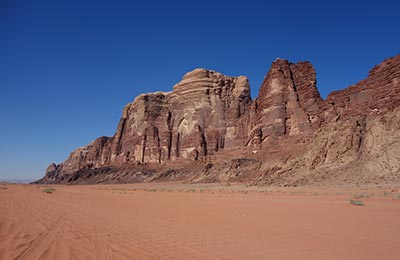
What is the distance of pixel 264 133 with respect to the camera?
5228 centimetres

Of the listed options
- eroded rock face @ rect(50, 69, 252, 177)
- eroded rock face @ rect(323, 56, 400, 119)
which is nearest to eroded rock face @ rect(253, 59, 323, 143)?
eroded rock face @ rect(323, 56, 400, 119)

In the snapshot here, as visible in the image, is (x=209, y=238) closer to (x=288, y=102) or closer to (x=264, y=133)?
(x=264, y=133)

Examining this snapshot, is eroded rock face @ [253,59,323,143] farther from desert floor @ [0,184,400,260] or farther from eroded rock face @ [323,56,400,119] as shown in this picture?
desert floor @ [0,184,400,260]

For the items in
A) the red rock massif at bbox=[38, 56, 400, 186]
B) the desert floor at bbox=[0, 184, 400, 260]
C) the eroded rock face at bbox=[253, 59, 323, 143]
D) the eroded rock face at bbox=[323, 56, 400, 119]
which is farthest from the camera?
the eroded rock face at bbox=[253, 59, 323, 143]

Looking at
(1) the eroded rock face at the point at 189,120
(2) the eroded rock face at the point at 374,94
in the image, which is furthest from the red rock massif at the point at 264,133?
(1) the eroded rock face at the point at 189,120

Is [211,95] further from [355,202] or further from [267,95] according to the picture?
[355,202]

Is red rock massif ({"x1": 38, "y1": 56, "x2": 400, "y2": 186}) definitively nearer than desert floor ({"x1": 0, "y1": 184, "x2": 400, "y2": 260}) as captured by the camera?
No

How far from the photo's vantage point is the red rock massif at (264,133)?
28938mm

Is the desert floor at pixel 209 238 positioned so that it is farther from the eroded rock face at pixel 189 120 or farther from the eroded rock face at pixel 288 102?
the eroded rock face at pixel 189 120

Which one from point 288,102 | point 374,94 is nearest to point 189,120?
point 288,102

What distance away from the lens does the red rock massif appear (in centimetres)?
2894

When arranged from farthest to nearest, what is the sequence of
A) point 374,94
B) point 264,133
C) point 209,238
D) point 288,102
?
point 264,133 < point 288,102 < point 374,94 < point 209,238

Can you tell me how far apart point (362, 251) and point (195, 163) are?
63117 mm

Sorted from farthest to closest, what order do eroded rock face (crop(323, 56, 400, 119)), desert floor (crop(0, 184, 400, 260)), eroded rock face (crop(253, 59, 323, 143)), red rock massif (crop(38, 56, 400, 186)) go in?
eroded rock face (crop(253, 59, 323, 143))
eroded rock face (crop(323, 56, 400, 119))
red rock massif (crop(38, 56, 400, 186))
desert floor (crop(0, 184, 400, 260))
